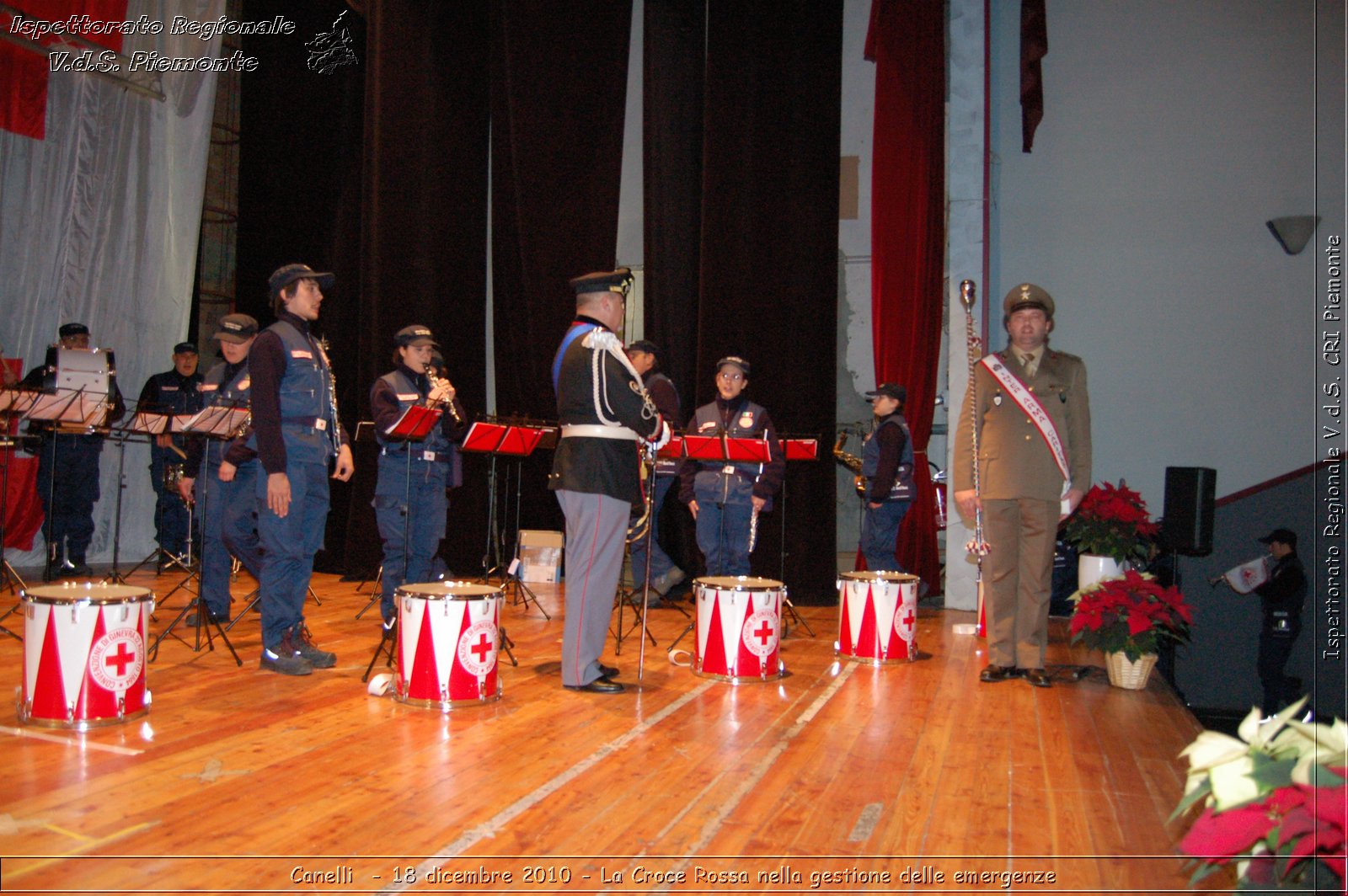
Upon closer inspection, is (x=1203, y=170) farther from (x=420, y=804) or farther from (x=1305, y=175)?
(x=420, y=804)

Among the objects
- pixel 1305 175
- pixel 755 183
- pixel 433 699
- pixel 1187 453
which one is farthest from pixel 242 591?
pixel 1305 175

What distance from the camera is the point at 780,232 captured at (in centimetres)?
807

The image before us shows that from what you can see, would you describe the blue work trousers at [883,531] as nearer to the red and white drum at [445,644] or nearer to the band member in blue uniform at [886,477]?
the band member in blue uniform at [886,477]

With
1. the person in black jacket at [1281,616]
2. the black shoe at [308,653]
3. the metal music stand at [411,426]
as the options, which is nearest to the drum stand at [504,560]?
the metal music stand at [411,426]

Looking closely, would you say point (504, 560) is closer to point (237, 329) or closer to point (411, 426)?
point (237, 329)

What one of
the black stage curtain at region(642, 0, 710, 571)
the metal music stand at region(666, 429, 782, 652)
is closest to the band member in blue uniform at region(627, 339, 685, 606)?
the metal music stand at region(666, 429, 782, 652)

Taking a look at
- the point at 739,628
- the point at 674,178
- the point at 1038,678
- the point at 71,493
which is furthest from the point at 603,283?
the point at 71,493

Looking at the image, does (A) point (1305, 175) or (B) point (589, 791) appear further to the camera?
(A) point (1305, 175)

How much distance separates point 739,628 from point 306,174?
295 inches

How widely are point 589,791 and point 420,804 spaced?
0.51 meters

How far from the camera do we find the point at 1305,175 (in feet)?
28.3

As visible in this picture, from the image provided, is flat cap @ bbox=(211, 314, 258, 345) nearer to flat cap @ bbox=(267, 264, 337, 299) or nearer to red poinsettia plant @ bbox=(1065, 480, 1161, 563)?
flat cap @ bbox=(267, 264, 337, 299)

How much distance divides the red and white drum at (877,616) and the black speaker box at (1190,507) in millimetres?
2287

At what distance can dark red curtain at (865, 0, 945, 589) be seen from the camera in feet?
27.2
